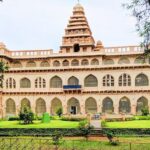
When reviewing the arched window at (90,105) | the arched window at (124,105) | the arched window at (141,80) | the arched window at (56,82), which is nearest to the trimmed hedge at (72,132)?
the arched window at (124,105)

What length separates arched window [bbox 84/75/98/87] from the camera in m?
60.4

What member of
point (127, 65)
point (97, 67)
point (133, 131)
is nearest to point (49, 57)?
point (97, 67)

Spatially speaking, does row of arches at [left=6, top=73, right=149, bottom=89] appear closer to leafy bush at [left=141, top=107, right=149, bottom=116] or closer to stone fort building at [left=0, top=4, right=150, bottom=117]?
stone fort building at [left=0, top=4, right=150, bottom=117]

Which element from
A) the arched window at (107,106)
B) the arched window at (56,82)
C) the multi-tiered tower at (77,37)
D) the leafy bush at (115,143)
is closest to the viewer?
the leafy bush at (115,143)

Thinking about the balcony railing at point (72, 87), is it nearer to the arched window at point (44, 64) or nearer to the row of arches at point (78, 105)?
the row of arches at point (78, 105)

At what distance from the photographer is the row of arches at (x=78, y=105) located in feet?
193

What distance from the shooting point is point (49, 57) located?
63.4 meters

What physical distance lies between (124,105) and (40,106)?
45.9 ft

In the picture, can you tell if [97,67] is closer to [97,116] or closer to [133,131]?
[97,116]

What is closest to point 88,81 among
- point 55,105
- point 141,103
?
point 55,105

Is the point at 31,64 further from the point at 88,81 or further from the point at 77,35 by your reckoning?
the point at 88,81

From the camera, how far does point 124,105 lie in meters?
59.2

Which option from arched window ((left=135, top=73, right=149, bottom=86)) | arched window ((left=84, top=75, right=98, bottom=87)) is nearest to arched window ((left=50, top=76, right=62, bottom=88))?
arched window ((left=84, top=75, right=98, bottom=87))

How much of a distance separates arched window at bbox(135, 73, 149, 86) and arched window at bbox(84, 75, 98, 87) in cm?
659
